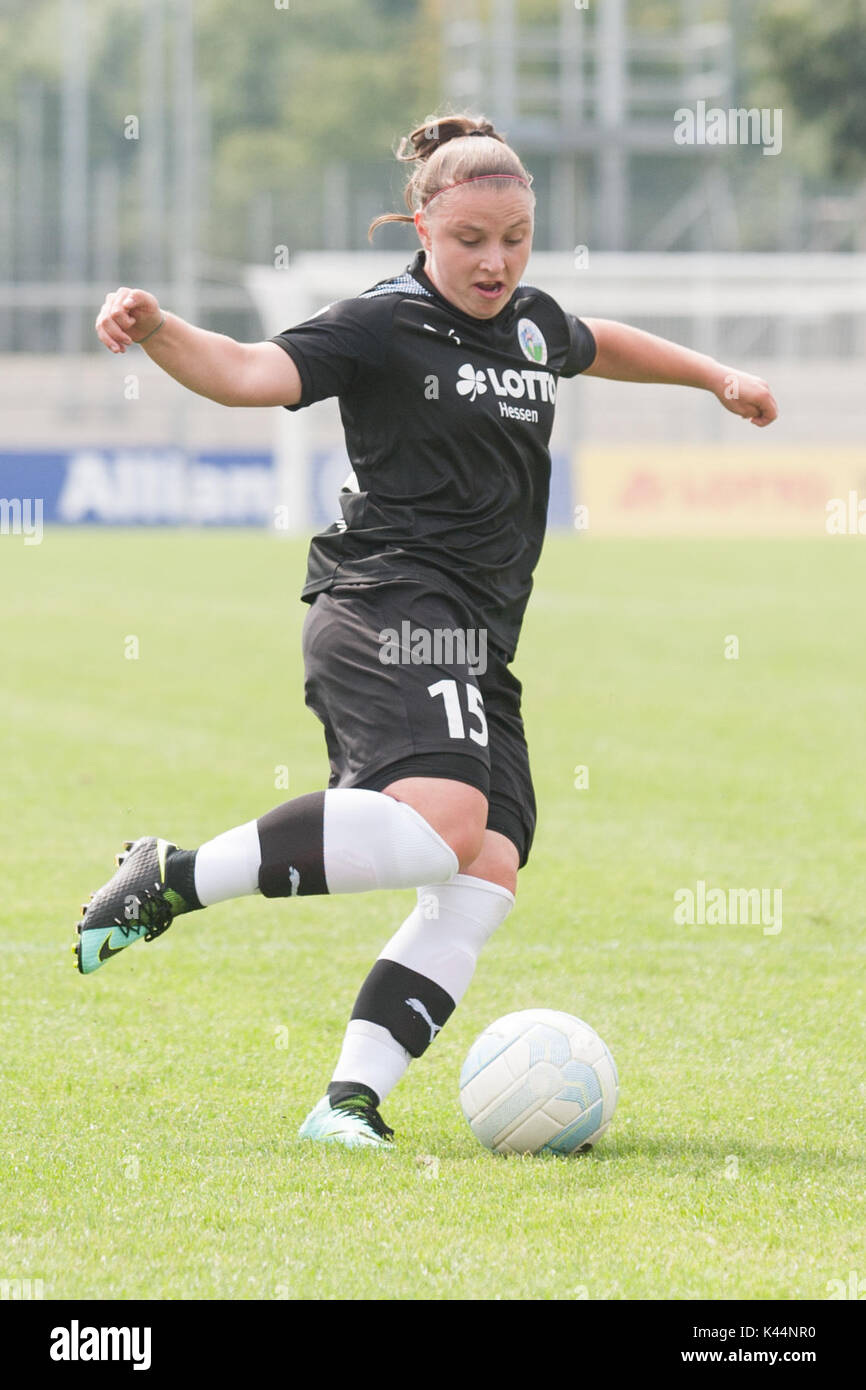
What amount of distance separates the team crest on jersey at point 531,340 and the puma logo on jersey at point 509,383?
0.13ft

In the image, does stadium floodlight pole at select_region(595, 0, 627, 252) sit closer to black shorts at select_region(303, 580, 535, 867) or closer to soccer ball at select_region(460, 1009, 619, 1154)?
black shorts at select_region(303, 580, 535, 867)

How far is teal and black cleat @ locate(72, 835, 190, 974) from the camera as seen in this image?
13.1 feet

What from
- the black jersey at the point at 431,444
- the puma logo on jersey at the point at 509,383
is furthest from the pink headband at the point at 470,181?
the puma logo on jersey at the point at 509,383

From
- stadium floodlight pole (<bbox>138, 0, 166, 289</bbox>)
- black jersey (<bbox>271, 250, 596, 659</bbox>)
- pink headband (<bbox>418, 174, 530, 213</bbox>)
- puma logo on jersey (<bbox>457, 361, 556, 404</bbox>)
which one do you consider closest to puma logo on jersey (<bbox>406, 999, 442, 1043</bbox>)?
black jersey (<bbox>271, 250, 596, 659</bbox>)

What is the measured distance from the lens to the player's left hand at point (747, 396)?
467 cm

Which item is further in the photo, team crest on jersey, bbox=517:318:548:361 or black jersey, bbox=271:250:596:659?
team crest on jersey, bbox=517:318:548:361

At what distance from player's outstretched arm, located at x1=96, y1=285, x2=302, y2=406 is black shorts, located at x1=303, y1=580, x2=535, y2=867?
478 mm

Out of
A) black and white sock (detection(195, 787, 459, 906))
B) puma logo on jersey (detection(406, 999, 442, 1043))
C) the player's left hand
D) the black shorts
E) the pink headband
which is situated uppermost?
the pink headband

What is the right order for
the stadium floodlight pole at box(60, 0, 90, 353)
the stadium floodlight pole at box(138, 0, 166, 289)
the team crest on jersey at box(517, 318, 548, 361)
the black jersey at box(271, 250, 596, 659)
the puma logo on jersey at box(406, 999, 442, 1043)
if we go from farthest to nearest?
the stadium floodlight pole at box(60, 0, 90, 353), the stadium floodlight pole at box(138, 0, 166, 289), the team crest on jersey at box(517, 318, 548, 361), the puma logo on jersey at box(406, 999, 442, 1043), the black jersey at box(271, 250, 596, 659)

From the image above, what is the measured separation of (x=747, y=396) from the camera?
466cm

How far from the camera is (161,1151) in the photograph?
13.3ft

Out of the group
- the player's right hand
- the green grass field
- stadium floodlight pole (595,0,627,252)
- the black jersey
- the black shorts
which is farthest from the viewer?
stadium floodlight pole (595,0,627,252)

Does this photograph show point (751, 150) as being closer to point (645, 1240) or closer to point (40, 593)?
point (40, 593)
